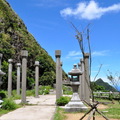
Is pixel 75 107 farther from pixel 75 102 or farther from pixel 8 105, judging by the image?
pixel 8 105

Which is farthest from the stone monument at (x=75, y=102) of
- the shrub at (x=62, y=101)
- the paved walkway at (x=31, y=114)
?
the shrub at (x=62, y=101)

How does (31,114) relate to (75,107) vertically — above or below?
below

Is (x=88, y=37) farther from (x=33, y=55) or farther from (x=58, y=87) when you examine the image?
(x=33, y=55)

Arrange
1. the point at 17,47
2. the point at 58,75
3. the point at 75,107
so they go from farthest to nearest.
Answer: the point at 17,47, the point at 58,75, the point at 75,107

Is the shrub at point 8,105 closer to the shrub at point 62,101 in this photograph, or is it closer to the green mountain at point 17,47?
the shrub at point 62,101

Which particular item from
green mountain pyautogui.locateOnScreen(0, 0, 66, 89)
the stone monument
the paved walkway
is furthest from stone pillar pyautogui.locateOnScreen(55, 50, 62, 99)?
green mountain pyautogui.locateOnScreen(0, 0, 66, 89)

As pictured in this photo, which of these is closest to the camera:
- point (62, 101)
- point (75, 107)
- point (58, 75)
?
point (75, 107)

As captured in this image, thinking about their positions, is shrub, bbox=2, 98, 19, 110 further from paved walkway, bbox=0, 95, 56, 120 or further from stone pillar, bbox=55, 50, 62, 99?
stone pillar, bbox=55, 50, 62, 99

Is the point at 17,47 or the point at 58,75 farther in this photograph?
the point at 17,47

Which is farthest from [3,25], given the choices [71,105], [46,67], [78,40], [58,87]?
[78,40]

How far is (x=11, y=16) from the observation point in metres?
49.7

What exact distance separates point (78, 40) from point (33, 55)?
137 ft

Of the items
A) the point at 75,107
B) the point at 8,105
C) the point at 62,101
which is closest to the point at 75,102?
the point at 75,107

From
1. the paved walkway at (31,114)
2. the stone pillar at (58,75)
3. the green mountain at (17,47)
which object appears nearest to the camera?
the paved walkway at (31,114)
